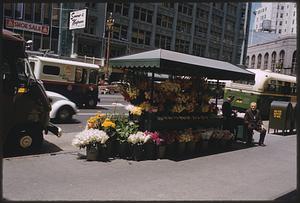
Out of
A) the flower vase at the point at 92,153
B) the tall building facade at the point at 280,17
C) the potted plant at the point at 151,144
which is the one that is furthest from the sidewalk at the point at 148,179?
the tall building facade at the point at 280,17

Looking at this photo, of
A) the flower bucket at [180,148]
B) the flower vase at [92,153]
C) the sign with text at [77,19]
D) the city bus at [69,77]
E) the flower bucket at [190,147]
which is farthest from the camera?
the sign with text at [77,19]

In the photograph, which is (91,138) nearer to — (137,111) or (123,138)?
(123,138)

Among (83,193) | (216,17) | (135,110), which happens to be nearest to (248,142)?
(135,110)

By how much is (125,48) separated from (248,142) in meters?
44.2

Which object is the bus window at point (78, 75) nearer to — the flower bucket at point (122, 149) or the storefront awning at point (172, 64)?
the storefront awning at point (172, 64)

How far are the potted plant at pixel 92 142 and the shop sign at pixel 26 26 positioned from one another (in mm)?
35608

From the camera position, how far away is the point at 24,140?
9219 millimetres

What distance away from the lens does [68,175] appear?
7.41 meters

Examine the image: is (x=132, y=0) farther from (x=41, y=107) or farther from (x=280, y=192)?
(x=41, y=107)

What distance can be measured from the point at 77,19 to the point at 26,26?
616 centimetres

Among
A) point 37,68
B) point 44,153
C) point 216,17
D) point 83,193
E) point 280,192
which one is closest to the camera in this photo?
point 83,193

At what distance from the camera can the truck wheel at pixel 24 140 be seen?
909 centimetres

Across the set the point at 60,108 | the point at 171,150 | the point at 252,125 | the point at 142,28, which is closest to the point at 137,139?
the point at 171,150

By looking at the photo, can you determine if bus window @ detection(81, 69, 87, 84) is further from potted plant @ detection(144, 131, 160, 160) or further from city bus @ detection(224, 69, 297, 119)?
potted plant @ detection(144, 131, 160, 160)
